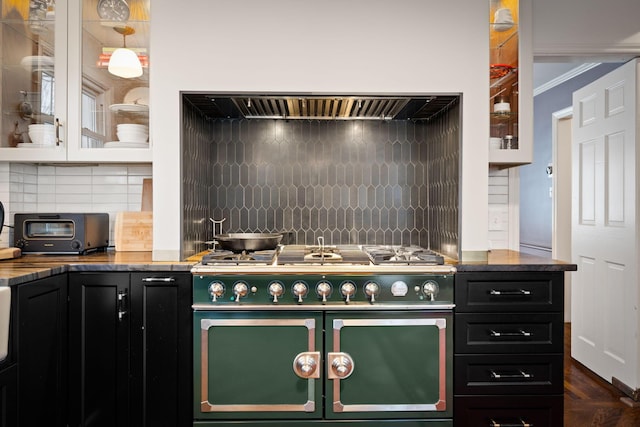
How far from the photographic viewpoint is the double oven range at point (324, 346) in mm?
1988

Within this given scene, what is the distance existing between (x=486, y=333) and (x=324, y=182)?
1256 millimetres

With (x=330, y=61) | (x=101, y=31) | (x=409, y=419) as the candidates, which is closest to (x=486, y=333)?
(x=409, y=419)

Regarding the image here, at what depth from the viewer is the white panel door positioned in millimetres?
2891

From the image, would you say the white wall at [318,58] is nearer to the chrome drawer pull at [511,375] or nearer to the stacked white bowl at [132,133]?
the stacked white bowl at [132,133]

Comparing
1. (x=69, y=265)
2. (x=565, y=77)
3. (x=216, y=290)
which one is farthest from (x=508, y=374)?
(x=565, y=77)

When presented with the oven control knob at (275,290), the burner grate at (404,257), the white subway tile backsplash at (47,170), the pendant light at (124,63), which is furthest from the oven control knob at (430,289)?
the white subway tile backsplash at (47,170)

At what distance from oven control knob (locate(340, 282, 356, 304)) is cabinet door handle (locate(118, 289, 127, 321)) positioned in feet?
3.31

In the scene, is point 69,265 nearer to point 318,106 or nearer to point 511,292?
point 318,106

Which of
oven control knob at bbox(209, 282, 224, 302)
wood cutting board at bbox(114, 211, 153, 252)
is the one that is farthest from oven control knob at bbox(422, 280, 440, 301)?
wood cutting board at bbox(114, 211, 153, 252)

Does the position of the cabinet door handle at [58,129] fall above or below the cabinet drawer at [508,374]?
above

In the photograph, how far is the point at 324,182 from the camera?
8.82 ft

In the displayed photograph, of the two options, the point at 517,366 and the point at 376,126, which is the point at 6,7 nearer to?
the point at 376,126

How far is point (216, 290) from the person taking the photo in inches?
77.4

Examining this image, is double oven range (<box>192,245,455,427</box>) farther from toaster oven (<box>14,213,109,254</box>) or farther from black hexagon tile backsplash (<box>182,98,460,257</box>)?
toaster oven (<box>14,213,109,254</box>)
